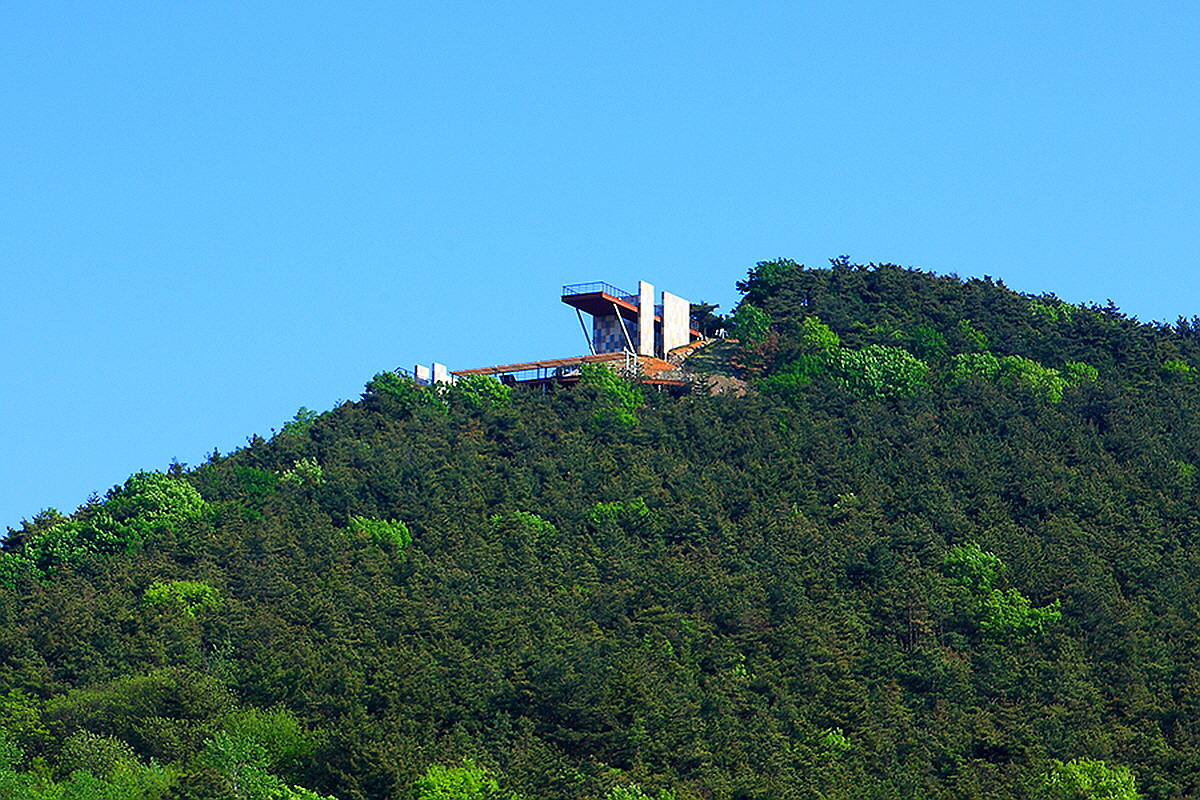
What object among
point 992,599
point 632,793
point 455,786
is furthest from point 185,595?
point 992,599

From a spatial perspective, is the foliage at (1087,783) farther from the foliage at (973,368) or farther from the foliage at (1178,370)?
the foliage at (1178,370)

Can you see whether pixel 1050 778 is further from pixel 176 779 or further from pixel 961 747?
pixel 176 779

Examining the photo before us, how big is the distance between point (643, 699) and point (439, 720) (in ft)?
20.9

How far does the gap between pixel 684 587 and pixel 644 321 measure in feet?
87.3

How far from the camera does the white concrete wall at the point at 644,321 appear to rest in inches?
3664

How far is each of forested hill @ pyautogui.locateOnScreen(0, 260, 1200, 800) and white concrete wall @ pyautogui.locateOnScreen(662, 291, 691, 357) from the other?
210 cm

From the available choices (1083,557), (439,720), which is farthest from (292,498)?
(1083,557)

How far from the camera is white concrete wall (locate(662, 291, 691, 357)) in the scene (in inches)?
3703

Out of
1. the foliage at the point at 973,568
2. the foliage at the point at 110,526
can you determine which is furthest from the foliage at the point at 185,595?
the foliage at the point at 973,568

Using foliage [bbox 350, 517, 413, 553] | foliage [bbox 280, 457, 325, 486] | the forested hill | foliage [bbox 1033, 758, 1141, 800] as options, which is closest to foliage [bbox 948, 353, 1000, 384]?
the forested hill

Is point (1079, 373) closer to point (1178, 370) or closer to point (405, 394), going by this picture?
point (1178, 370)

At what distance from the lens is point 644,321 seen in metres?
93.1

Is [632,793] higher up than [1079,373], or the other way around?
[1079,373]

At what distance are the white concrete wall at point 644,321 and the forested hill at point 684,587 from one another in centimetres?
327
